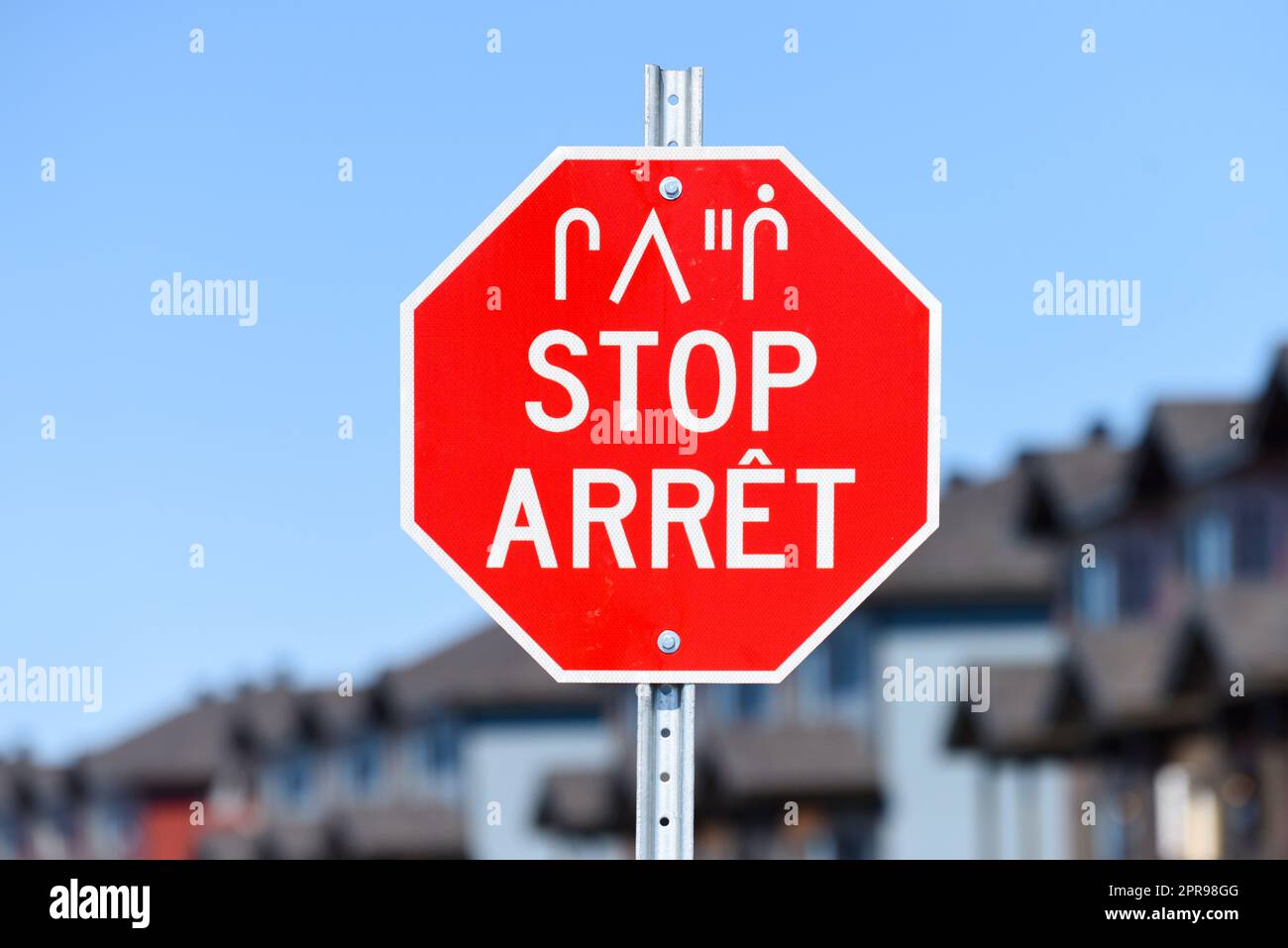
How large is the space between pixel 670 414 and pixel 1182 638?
20690 mm

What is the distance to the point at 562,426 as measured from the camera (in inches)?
106

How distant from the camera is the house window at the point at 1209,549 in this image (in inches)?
818

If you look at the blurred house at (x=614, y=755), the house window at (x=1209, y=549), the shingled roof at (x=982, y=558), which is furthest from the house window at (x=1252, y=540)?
the shingled roof at (x=982, y=558)

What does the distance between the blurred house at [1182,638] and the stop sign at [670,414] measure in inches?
632

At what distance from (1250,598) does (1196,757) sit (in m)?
2.15

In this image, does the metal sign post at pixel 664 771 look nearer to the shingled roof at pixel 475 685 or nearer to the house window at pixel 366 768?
the shingled roof at pixel 475 685

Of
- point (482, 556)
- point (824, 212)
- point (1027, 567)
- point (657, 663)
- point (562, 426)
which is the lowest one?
point (657, 663)

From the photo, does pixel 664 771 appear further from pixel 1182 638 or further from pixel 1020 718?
pixel 1020 718

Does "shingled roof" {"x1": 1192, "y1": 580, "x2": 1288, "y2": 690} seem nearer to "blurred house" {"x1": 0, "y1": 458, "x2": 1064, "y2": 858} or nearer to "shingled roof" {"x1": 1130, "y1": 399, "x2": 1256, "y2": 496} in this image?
"shingled roof" {"x1": 1130, "y1": 399, "x2": 1256, "y2": 496}

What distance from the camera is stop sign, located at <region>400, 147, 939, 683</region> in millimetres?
2670

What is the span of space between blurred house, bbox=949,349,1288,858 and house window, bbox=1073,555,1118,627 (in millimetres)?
42
